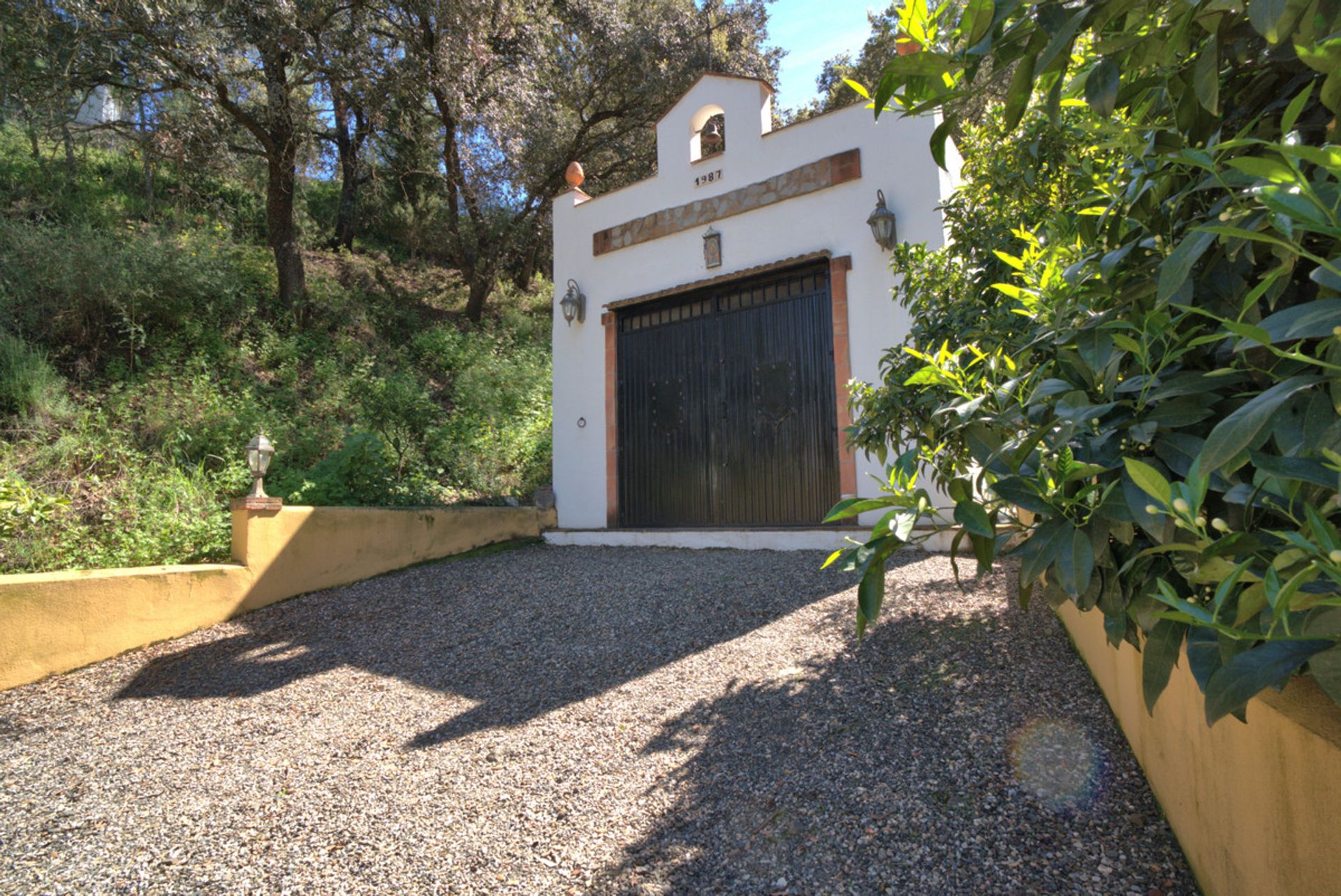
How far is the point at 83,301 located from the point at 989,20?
34.4 feet

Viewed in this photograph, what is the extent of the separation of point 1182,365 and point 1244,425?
1.33 ft

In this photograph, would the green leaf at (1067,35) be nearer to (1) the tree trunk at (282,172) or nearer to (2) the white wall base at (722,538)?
(2) the white wall base at (722,538)

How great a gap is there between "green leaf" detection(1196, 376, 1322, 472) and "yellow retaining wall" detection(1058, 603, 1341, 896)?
0.63 metres

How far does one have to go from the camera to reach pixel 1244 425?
2.09ft

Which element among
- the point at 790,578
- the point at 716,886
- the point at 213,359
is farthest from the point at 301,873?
the point at 213,359

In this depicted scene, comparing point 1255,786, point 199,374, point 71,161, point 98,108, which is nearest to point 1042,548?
point 1255,786

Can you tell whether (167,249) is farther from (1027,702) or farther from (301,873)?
(1027,702)

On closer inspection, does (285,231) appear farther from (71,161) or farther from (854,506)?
(854,506)

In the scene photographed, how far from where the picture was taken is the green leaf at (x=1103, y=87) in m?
0.93

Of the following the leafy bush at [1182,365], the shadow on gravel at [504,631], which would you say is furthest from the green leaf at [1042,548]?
the shadow on gravel at [504,631]

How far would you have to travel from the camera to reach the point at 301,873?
1906mm

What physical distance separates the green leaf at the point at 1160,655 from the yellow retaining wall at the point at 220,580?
5.13m

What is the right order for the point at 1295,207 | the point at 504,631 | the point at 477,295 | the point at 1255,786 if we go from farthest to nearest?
1. the point at 477,295
2. the point at 504,631
3. the point at 1255,786
4. the point at 1295,207

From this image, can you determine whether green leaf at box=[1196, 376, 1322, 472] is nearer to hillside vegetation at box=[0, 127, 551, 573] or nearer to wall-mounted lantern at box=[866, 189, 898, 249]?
wall-mounted lantern at box=[866, 189, 898, 249]
